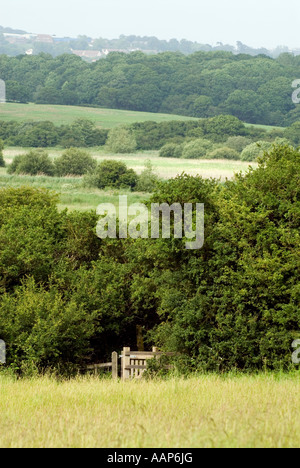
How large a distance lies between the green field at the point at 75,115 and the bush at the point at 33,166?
26.3 metres

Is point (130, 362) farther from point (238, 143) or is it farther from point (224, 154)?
point (238, 143)

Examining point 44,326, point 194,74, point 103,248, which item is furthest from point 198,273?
point 194,74

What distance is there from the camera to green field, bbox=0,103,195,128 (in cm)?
11575

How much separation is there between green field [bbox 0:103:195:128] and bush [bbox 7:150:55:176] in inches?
1035

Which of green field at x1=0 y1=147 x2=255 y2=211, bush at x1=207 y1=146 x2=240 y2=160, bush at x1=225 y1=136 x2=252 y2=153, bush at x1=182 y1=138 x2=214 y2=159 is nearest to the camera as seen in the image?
green field at x1=0 y1=147 x2=255 y2=211

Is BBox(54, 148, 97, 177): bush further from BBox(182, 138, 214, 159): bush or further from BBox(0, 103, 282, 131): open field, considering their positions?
BBox(0, 103, 282, 131): open field

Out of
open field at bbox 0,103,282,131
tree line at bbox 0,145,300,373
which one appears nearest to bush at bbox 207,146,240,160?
open field at bbox 0,103,282,131

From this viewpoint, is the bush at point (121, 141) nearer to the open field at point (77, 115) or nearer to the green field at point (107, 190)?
the green field at point (107, 190)

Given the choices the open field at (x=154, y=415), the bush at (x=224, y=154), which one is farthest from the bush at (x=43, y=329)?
the bush at (x=224, y=154)

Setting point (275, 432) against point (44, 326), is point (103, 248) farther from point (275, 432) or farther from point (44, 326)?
point (275, 432)

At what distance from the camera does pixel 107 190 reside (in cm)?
7444

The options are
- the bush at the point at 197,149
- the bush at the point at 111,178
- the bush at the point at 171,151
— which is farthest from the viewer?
the bush at the point at 171,151

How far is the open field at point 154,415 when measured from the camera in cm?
716
